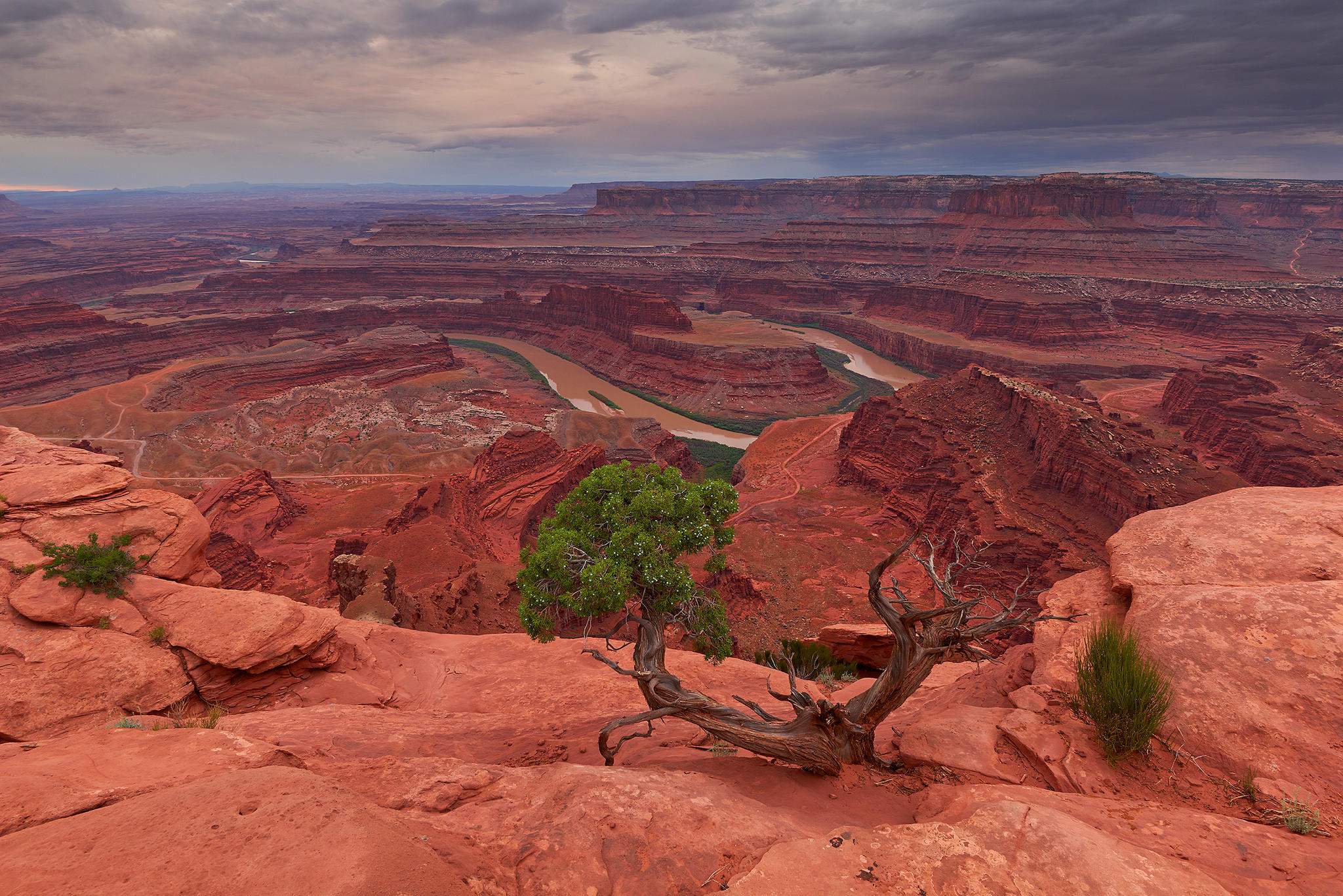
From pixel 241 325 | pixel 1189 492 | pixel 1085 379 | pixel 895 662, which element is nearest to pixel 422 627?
pixel 895 662

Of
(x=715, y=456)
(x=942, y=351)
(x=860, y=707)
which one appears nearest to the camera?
(x=860, y=707)

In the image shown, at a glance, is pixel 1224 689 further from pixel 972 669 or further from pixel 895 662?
pixel 972 669

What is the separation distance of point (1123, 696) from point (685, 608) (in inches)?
265

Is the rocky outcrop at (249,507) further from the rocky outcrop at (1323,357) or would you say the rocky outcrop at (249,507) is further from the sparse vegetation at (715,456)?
the rocky outcrop at (1323,357)

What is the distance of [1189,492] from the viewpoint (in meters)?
29.6

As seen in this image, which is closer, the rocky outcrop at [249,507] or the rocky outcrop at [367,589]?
the rocky outcrop at [367,589]

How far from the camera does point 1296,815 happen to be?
622cm

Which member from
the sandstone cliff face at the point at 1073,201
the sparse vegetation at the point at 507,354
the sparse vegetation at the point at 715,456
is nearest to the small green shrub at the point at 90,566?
the sparse vegetation at the point at 715,456

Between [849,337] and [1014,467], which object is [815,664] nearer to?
[1014,467]

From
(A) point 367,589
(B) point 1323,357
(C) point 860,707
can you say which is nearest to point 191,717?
(A) point 367,589

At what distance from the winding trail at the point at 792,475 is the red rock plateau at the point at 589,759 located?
78.8ft

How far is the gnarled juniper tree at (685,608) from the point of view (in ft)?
26.4

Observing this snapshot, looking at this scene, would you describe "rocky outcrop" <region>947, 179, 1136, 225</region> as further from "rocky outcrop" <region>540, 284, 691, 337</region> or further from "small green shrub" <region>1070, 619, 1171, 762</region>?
"small green shrub" <region>1070, 619, 1171, 762</region>

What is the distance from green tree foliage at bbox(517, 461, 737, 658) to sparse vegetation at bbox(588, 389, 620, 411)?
234 ft
